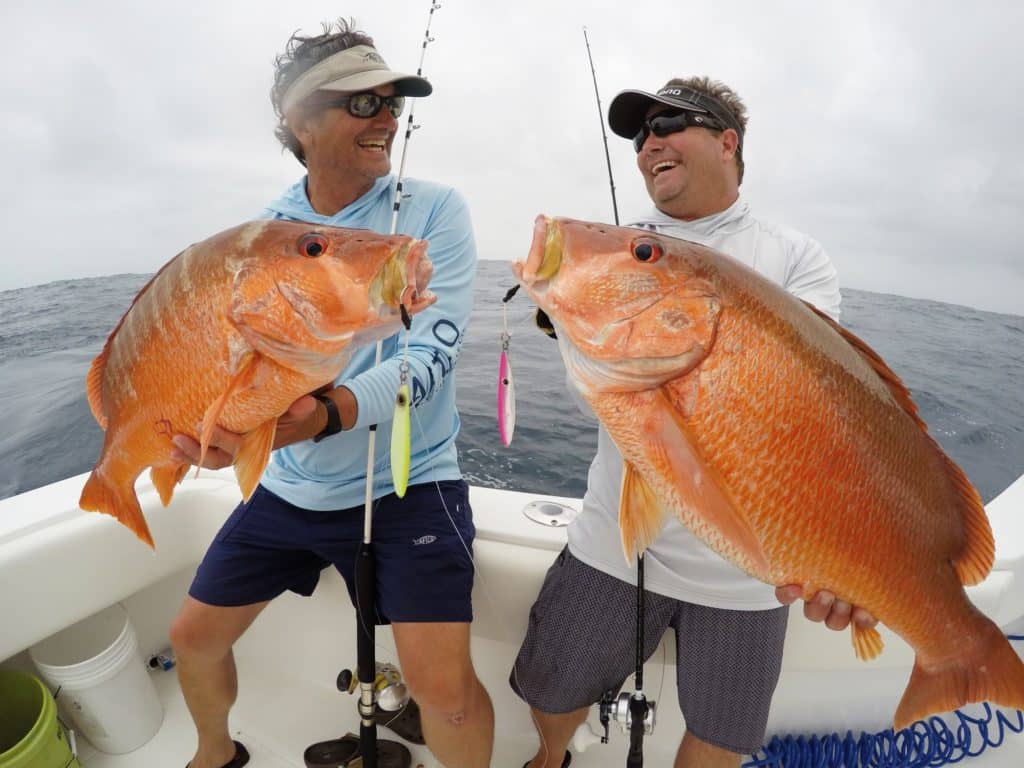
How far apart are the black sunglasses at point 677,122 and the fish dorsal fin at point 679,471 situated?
1.42m

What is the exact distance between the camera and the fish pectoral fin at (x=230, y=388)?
45.6 inches

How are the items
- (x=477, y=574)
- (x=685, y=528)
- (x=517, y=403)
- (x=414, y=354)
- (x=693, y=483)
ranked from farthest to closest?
(x=517, y=403) < (x=477, y=574) < (x=414, y=354) < (x=685, y=528) < (x=693, y=483)

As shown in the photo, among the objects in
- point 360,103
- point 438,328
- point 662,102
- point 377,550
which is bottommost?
point 377,550

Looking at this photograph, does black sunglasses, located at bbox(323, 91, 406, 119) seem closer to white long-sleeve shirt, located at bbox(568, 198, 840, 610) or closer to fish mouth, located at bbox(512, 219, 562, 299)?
white long-sleeve shirt, located at bbox(568, 198, 840, 610)

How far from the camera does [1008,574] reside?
202cm

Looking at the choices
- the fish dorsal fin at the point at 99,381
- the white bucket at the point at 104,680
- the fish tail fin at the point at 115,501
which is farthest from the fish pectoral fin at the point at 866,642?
the white bucket at the point at 104,680

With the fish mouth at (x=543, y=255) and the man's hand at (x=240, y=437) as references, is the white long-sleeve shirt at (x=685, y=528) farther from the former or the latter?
the man's hand at (x=240, y=437)

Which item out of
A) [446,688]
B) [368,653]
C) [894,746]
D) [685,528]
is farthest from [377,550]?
[894,746]

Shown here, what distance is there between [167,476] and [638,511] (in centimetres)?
120

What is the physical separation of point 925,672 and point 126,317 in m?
2.11

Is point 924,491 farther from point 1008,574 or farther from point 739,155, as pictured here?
point 739,155

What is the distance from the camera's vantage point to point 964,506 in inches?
51.1

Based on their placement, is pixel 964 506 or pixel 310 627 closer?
pixel 964 506

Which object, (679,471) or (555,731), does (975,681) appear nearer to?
(679,471)
